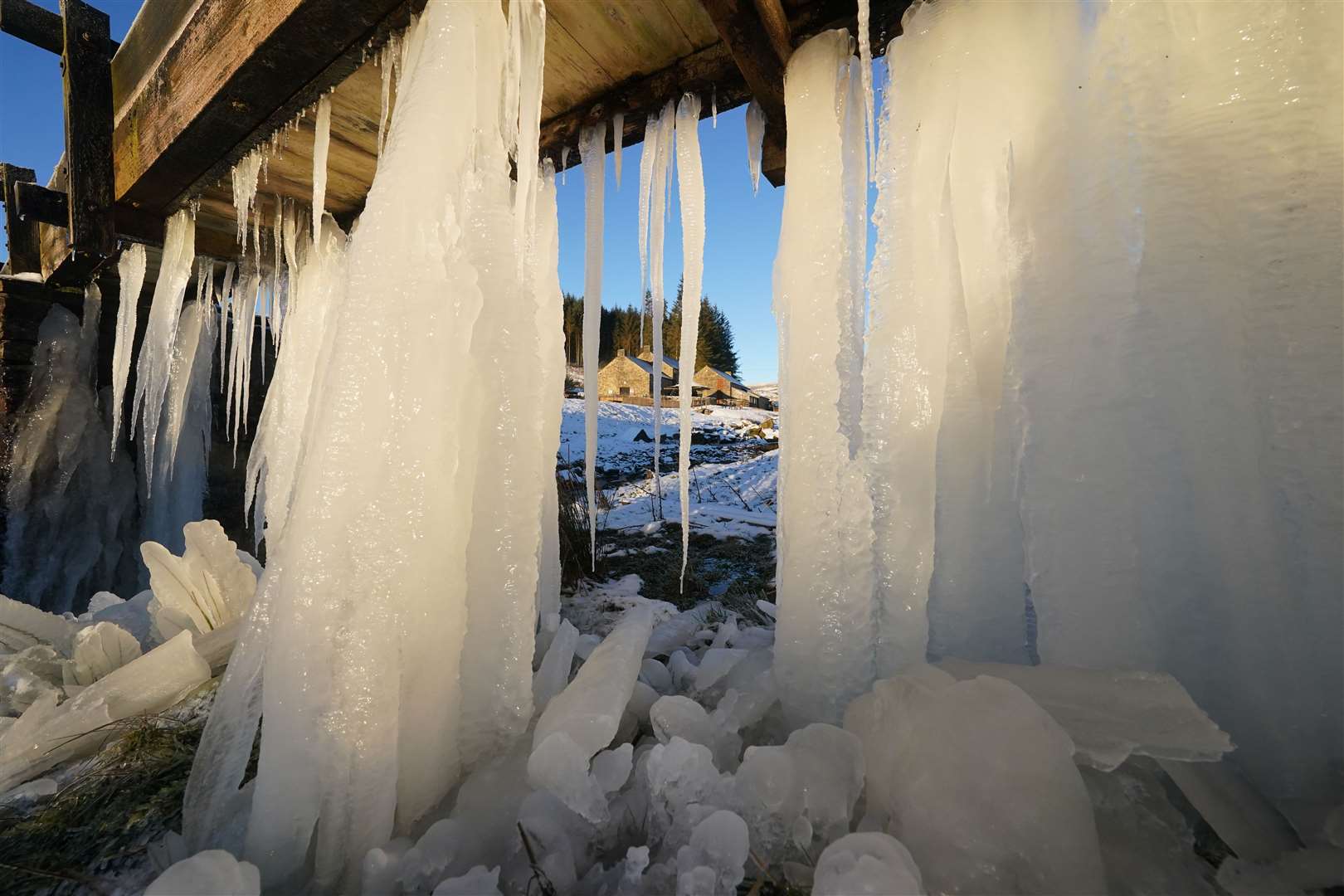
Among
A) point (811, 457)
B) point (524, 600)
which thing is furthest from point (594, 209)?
point (524, 600)

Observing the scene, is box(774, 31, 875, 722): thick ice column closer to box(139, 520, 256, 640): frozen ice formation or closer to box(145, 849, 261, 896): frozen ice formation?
box(145, 849, 261, 896): frozen ice formation

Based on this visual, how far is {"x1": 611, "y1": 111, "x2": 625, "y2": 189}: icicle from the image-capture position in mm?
2100

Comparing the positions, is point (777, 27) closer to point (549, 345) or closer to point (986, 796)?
point (549, 345)

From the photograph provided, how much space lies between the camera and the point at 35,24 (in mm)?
2895

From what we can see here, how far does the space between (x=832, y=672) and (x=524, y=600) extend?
2.68ft

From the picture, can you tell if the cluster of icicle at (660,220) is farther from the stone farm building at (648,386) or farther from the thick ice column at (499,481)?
the stone farm building at (648,386)

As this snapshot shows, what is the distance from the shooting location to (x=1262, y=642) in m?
0.84

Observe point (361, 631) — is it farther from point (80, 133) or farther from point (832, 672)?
point (80, 133)

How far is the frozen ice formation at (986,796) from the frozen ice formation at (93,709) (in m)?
2.08

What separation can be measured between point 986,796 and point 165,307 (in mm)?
4694

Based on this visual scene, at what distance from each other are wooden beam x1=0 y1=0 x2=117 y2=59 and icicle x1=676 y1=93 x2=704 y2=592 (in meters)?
3.56

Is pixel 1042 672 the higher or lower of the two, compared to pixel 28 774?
higher

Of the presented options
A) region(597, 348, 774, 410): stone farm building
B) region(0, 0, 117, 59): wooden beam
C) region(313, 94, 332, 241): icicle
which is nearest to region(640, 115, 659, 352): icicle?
region(313, 94, 332, 241): icicle

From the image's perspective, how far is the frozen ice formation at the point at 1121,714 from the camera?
72 cm
